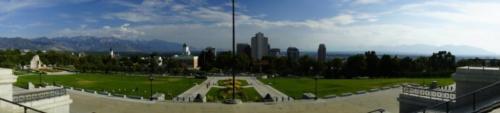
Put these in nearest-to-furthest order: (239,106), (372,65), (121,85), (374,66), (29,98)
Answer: (29,98)
(239,106)
(121,85)
(374,66)
(372,65)

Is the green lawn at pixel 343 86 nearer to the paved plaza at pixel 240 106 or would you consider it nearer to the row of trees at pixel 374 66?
the paved plaza at pixel 240 106

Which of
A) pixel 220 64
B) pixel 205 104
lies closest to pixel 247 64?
pixel 220 64

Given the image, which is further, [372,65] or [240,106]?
[372,65]

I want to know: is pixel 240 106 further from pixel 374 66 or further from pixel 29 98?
pixel 374 66

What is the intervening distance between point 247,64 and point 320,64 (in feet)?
85.8

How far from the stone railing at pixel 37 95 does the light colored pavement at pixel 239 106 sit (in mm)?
9303

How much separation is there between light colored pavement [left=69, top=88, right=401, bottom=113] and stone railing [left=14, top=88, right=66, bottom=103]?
9.30m

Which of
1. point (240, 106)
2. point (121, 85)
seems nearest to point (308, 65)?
point (121, 85)

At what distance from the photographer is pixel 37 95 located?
18.5 m

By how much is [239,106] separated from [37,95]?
16633mm

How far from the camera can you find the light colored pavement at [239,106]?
31297 mm

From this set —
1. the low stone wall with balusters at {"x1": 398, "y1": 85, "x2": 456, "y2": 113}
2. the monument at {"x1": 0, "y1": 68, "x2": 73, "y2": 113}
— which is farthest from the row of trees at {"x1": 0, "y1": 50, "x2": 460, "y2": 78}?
the monument at {"x1": 0, "y1": 68, "x2": 73, "y2": 113}

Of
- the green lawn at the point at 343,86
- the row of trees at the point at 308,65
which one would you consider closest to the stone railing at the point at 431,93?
the green lawn at the point at 343,86

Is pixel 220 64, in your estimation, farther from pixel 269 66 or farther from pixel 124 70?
pixel 124 70
